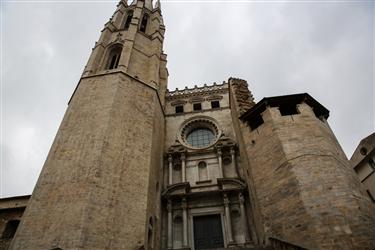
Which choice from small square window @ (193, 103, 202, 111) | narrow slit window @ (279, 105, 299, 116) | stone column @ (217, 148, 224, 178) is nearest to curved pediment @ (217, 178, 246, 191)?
stone column @ (217, 148, 224, 178)

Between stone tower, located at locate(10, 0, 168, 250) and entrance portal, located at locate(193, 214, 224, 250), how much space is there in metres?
2.02

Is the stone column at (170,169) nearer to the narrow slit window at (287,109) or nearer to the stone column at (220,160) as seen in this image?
the stone column at (220,160)

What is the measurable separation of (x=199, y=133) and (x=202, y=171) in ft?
11.0

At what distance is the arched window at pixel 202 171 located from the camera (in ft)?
51.9

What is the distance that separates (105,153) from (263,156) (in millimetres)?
6773

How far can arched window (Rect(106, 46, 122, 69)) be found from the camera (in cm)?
1973

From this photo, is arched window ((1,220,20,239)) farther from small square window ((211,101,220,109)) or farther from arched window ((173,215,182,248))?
small square window ((211,101,220,109))

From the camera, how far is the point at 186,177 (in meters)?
15.8

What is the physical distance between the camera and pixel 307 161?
418 inches

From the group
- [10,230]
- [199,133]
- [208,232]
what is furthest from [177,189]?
[10,230]

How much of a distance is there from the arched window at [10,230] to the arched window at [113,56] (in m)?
10.9

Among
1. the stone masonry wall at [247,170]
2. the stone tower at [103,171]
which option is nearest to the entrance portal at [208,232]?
the stone masonry wall at [247,170]

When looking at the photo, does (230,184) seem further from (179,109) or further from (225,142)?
(179,109)

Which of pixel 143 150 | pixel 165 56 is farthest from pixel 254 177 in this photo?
pixel 165 56
